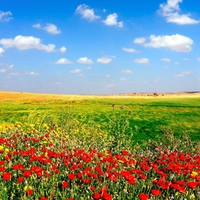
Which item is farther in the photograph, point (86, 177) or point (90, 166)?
point (90, 166)

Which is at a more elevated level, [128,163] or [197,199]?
[128,163]

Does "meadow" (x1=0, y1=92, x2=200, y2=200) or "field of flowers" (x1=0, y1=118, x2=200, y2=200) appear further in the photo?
"meadow" (x1=0, y1=92, x2=200, y2=200)

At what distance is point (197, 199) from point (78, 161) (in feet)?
7.99

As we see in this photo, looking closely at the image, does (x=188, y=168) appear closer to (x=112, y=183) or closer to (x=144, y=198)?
(x=112, y=183)

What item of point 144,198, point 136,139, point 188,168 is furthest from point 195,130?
point 144,198

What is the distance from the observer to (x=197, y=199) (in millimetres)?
5176

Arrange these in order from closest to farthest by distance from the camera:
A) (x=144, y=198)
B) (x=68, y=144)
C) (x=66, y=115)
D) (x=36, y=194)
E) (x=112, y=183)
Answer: (x=144, y=198) < (x=36, y=194) < (x=112, y=183) < (x=68, y=144) < (x=66, y=115)

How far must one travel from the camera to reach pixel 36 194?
15.1ft

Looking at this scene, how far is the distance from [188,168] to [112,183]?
1.75 meters

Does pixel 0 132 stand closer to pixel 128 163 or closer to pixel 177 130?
pixel 128 163

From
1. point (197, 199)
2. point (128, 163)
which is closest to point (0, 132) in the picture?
point (128, 163)

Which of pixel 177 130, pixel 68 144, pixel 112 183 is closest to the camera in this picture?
pixel 112 183

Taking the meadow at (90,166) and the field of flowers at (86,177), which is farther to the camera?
the meadow at (90,166)

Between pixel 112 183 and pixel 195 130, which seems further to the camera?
pixel 195 130
